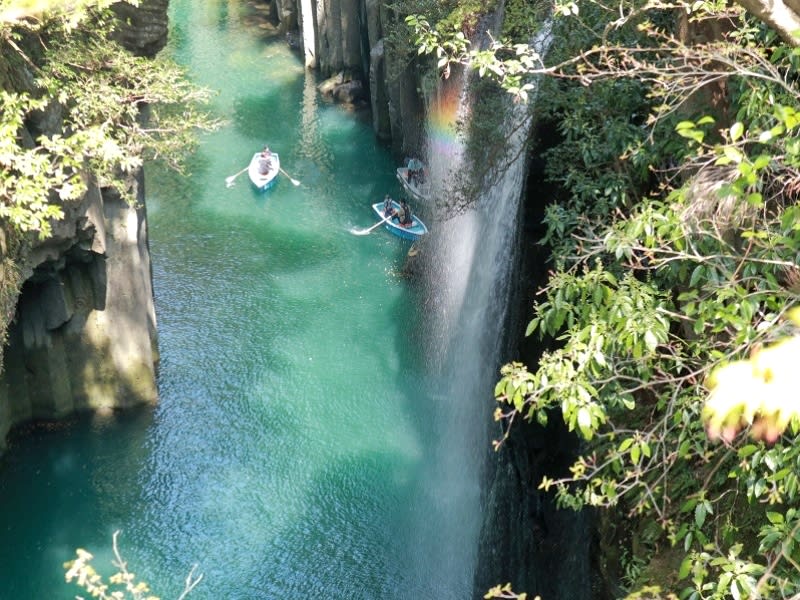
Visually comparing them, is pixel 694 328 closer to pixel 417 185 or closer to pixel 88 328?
pixel 88 328

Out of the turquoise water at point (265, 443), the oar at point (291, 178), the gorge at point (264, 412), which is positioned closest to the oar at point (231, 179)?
the turquoise water at point (265, 443)

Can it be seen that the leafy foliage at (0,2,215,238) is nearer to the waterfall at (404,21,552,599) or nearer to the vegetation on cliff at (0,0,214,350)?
the vegetation on cliff at (0,0,214,350)

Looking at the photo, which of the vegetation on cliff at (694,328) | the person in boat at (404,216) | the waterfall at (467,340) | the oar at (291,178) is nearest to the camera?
the vegetation on cliff at (694,328)

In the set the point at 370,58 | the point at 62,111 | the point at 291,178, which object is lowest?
the point at 291,178

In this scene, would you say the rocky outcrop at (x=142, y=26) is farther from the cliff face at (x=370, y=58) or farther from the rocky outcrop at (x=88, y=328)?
the cliff face at (x=370, y=58)

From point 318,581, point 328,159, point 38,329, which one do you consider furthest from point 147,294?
point 328,159

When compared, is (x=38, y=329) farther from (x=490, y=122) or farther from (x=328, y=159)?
(x=328, y=159)

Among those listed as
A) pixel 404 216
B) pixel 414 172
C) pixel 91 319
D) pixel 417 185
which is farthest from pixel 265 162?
pixel 91 319
